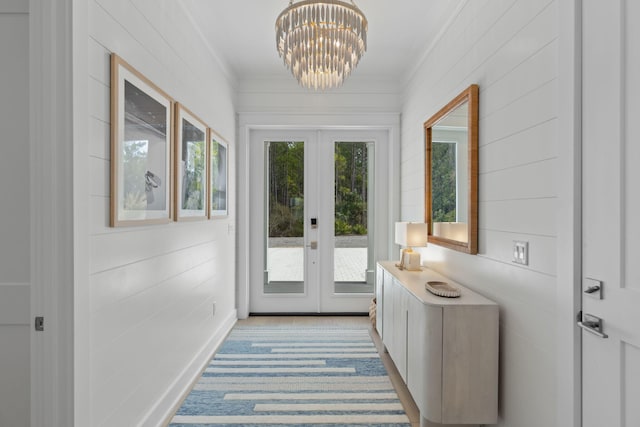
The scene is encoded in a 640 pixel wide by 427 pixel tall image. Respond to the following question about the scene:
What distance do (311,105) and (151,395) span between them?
311cm

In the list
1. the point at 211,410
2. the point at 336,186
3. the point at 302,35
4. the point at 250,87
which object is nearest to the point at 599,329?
the point at 302,35

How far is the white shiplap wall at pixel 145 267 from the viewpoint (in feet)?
4.80

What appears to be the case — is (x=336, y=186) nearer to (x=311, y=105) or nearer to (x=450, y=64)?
(x=311, y=105)

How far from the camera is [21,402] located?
4.64 ft

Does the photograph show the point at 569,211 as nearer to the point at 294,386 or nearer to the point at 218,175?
the point at 294,386

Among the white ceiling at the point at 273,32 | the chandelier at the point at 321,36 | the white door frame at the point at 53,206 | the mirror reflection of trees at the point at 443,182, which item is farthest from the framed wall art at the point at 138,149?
the mirror reflection of trees at the point at 443,182

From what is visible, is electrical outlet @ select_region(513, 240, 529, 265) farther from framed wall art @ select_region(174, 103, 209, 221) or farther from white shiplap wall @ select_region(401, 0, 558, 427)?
framed wall art @ select_region(174, 103, 209, 221)

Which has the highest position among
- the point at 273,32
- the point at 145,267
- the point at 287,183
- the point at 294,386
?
the point at 273,32

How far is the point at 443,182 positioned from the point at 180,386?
2.30m

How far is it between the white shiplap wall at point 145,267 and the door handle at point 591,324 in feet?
6.15

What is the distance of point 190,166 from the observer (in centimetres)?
253

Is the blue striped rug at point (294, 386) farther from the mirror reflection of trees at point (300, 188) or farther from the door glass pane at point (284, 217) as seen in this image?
the mirror reflection of trees at point (300, 188)

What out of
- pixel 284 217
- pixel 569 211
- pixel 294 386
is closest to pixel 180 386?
pixel 294 386

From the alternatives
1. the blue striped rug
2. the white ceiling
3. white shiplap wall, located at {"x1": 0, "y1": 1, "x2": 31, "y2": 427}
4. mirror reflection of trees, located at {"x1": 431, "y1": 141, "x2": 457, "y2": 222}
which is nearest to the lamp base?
mirror reflection of trees, located at {"x1": 431, "y1": 141, "x2": 457, "y2": 222}
